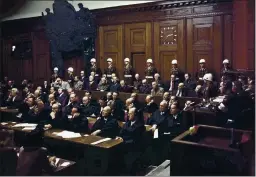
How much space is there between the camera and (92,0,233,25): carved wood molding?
9672 mm

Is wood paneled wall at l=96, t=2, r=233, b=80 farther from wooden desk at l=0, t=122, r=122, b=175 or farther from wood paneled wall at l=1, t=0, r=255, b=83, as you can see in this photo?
wooden desk at l=0, t=122, r=122, b=175

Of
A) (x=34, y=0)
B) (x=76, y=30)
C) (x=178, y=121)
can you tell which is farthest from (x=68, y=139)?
(x=34, y=0)

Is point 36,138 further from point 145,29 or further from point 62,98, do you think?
point 145,29

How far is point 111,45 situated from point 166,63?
2365 mm

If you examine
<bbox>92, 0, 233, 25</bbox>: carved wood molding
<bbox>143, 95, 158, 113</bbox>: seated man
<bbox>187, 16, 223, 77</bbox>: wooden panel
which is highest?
<bbox>92, 0, 233, 25</bbox>: carved wood molding

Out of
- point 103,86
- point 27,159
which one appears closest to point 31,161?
point 27,159

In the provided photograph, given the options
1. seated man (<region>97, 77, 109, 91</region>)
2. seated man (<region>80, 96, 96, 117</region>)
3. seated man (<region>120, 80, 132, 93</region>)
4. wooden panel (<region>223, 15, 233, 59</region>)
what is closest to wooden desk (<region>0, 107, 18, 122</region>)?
seated man (<region>80, 96, 96, 117</region>)

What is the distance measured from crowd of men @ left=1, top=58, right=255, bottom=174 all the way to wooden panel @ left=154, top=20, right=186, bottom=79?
1.36ft

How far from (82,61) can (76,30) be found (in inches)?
49.9

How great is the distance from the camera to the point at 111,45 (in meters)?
11.9

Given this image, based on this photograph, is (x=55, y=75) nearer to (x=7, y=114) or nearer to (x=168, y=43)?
(x=7, y=114)

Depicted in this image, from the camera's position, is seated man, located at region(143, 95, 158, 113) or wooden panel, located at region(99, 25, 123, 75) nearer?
seated man, located at region(143, 95, 158, 113)

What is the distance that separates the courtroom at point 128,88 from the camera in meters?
4.14

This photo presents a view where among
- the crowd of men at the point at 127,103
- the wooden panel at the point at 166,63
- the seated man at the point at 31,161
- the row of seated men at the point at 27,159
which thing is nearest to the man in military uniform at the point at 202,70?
the crowd of men at the point at 127,103
